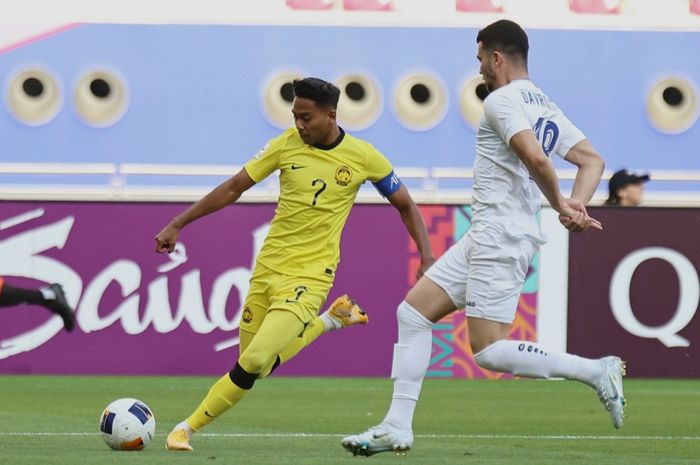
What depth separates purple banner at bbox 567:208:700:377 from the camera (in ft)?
48.8

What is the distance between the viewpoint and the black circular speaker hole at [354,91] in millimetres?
21156

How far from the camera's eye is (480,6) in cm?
2191

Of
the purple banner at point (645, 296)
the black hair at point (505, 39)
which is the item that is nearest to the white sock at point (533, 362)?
the black hair at point (505, 39)

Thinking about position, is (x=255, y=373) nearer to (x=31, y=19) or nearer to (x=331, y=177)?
(x=331, y=177)

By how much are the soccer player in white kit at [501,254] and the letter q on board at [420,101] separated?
13838 millimetres

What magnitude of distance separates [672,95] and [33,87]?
830cm

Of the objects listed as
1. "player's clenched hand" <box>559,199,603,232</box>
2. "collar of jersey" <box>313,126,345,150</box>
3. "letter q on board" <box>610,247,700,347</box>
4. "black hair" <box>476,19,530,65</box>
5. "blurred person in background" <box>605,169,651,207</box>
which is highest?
"black hair" <box>476,19,530,65</box>

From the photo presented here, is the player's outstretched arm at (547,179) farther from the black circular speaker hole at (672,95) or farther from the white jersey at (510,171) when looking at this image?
the black circular speaker hole at (672,95)

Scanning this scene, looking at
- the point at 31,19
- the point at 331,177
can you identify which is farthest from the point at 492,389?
the point at 31,19

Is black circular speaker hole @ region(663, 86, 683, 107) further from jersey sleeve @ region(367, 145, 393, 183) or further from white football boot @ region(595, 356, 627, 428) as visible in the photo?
white football boot @ region(595, 356, 627, 428)

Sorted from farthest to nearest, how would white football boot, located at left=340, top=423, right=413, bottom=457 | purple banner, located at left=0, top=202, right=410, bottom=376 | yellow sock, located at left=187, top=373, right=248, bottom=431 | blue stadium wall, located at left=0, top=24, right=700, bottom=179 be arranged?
blue stadium wall, located at left=0, top=24, right=700, bottom=179
purple banner, located at left=0, top=202, right=410, bottom=376
yellow sock, located at left=187, top=373, right=248, bottom=431
white football boot, located at left=340, top=423, right=413, bottom=457

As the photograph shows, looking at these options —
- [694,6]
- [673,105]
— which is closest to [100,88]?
[673,105]

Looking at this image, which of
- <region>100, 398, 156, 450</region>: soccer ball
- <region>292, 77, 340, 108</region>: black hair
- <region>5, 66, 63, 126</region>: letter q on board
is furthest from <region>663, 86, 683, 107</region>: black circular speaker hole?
<region>100, 398, 156, 450</region>: soccer ball

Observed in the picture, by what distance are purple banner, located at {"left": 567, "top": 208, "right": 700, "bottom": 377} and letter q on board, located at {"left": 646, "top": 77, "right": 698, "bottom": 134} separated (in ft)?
22.4
